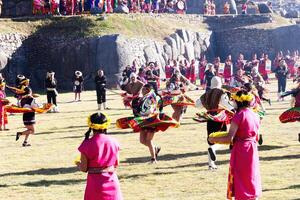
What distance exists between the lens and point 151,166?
16.2 m

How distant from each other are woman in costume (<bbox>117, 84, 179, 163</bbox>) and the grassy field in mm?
621

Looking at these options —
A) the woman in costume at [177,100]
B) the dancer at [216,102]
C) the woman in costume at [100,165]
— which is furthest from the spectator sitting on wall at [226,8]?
the woman in costume at [100,165]

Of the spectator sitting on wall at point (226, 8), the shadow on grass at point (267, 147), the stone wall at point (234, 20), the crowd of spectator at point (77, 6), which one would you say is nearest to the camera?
the shadow on grass at point (267, 147)

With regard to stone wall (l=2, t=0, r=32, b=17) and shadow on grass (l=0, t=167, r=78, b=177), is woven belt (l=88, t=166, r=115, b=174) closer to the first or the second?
shadow on grass (l=0, t=167, r=78, b=177)

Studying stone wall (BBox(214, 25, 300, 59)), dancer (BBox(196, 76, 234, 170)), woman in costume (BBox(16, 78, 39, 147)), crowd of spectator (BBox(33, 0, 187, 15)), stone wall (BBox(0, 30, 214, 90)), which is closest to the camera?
dancer (BBox(196, 76, 234, 170))

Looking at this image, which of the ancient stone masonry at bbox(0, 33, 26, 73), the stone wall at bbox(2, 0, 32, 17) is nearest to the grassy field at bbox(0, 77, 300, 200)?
the ancient stone masonry at bbox(0, 33, 26, 73)

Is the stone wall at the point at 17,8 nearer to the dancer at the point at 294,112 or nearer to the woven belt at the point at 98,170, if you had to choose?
the dancer at the point at 294,112

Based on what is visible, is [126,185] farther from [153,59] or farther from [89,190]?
[153,59]

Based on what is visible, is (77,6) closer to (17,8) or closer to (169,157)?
(17,8)

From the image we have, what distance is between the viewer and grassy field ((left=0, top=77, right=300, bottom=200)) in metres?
13.5

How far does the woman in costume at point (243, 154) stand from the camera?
11.0 m

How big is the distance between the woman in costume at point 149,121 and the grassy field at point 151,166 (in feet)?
2.04

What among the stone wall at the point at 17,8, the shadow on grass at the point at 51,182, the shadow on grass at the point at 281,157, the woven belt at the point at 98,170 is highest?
the stone wall at the point at 17,8

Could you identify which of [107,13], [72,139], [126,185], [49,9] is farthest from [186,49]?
[126,185]
